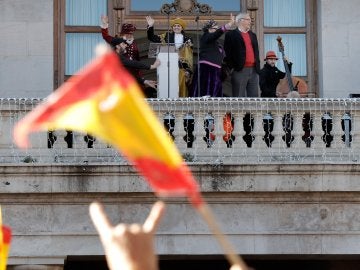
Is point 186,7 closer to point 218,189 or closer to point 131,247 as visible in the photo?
point 218,189

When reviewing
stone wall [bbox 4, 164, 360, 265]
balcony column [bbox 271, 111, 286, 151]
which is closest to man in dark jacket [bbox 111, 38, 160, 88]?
stone wall [bbox 4, 164, 360, 265]

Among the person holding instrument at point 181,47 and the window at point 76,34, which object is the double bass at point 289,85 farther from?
the window at point 76,34

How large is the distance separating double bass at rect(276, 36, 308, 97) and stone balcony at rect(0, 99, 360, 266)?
1.30 meters

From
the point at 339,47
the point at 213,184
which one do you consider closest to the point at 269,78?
the point at 213,184

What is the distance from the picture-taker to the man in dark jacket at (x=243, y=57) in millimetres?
20672

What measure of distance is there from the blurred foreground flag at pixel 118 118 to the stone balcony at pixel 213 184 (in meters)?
10.4

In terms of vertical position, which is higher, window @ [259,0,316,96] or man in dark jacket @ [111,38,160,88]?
window @ [259,0,316,96]

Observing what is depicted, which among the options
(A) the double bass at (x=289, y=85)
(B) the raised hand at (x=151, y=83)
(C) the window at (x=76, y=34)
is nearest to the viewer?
(B) the raised hand at (x=151, y=83)

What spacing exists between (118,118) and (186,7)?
50.9 feet

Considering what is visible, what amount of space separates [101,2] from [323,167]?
612cm

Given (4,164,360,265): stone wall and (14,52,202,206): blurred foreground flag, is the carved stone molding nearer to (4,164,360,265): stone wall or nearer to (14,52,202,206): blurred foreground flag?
(4,164,360,265): stone wall

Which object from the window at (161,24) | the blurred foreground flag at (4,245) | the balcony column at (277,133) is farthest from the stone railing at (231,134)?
the blurred foreground flag at (4,245)

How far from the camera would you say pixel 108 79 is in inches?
349

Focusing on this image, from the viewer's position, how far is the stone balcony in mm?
19422
